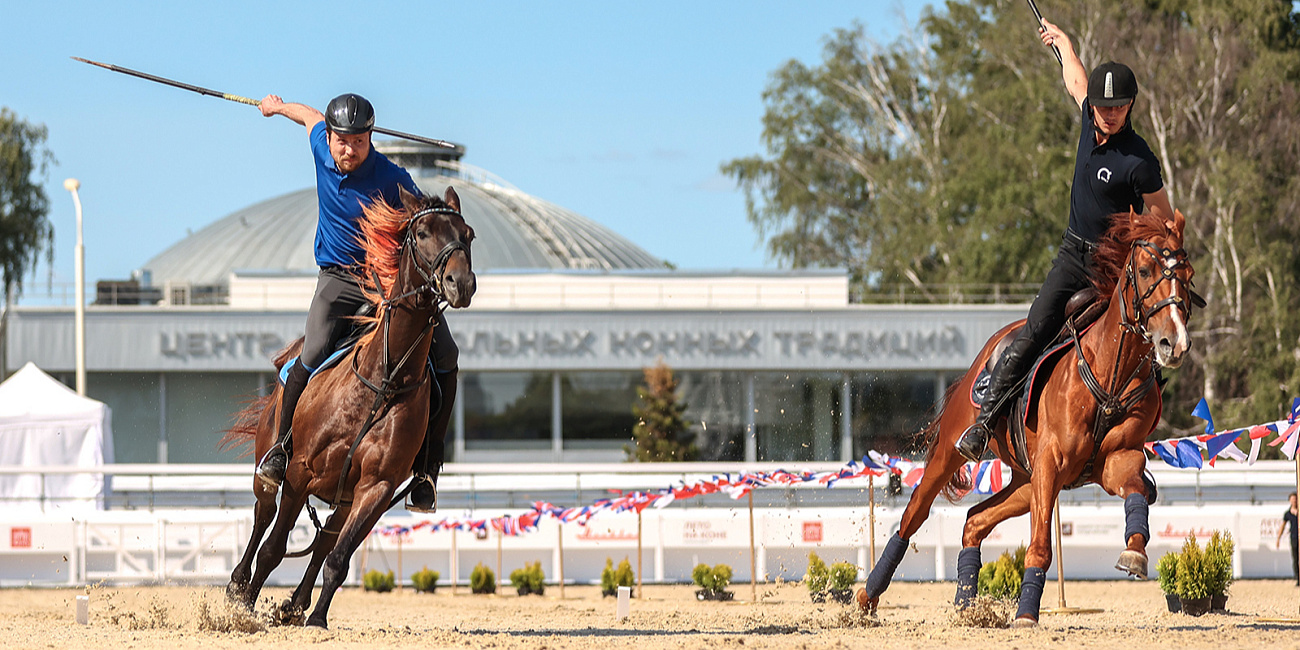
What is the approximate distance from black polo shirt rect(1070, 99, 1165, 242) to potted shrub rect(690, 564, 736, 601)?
30.7 feet

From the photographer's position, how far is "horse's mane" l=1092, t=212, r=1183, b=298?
7.97 metres

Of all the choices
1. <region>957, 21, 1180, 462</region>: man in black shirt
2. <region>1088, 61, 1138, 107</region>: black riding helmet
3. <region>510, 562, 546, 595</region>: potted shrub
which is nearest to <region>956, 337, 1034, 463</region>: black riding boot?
<region>957, 21, 1180, 462</region>: man in black shirt

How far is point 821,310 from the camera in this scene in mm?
42062

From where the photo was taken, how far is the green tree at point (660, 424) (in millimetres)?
39312

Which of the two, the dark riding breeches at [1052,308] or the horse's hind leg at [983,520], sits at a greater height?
the dark riding breeches at [1052,308]

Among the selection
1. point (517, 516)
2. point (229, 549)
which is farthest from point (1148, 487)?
point (229, 549)

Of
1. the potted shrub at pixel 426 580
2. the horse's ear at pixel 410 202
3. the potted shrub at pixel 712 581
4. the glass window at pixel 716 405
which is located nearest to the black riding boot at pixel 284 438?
the horse's ear at pixel 410 202

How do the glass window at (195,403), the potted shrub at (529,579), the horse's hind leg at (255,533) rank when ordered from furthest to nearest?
the glass window at (195,403) < the potted shrub at (529,579) < the horse's hind leg at (255,533)

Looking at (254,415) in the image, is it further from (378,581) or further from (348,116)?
(378,581)

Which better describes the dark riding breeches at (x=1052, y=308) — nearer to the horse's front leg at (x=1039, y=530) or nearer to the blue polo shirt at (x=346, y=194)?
the horse's front leg at (x=1039, y=530)

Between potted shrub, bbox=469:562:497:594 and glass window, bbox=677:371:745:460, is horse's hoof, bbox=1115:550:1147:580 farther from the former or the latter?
glass window, bbox=677:371:745:460

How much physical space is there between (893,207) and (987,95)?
644 centimetres

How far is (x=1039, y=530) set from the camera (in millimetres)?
8023

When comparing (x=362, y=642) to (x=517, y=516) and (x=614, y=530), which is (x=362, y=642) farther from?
(x=614, y=530)
